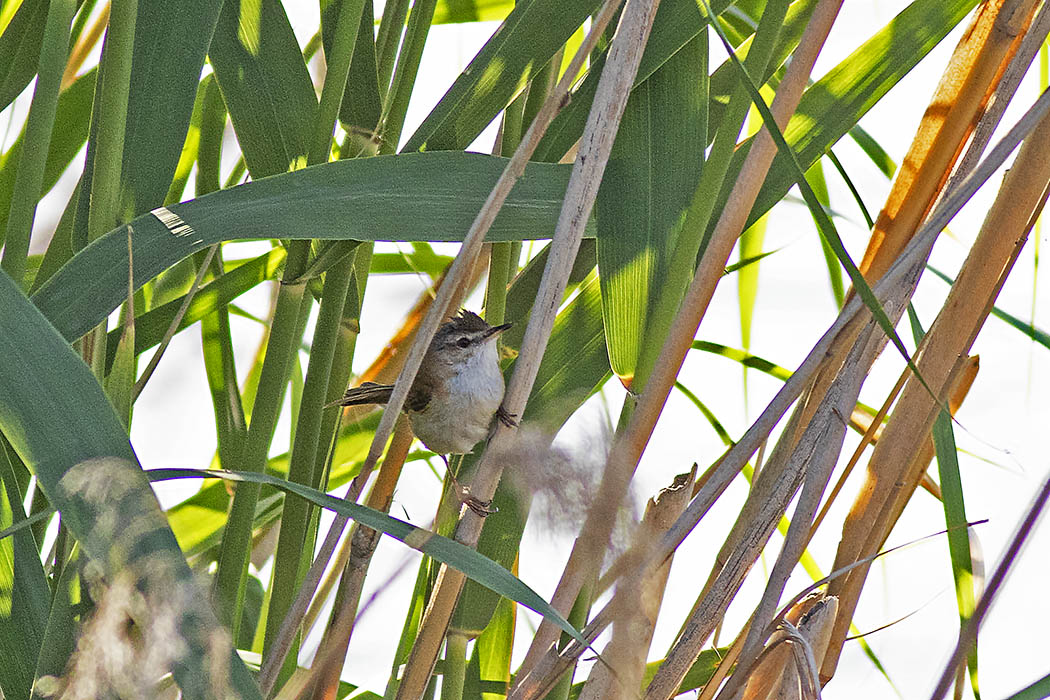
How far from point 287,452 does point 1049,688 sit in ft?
2.61

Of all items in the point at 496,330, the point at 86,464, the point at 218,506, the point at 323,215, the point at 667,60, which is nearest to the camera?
the point at 86,464

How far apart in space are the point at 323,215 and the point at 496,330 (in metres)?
0.28

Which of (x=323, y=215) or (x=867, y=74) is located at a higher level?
(x=867, y=74)

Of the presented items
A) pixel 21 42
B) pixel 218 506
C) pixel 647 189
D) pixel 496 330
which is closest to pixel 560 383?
pixel 496 330

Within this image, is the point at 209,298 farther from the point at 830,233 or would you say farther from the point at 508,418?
the point at 830,233

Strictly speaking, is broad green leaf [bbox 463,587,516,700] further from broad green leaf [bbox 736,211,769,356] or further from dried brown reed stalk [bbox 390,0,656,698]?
broad green leaf [bbox 736,211,769,356]

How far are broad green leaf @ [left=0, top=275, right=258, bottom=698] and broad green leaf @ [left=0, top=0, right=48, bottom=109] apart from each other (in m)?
0.42

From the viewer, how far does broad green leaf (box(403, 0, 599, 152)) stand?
736mm

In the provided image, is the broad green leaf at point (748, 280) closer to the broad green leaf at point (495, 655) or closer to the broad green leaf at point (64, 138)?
the broad green leaf at point (495, 655)

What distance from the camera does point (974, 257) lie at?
2.63 feet

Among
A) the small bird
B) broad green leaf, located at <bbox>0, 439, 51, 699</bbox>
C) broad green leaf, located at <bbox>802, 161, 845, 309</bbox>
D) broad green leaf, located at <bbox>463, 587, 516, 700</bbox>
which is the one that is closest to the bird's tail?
the small bird

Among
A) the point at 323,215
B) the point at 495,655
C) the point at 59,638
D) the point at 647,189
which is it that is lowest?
the point at 59,638

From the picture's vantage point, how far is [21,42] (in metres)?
0.85

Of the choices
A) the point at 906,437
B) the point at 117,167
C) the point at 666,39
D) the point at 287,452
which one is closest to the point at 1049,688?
the point at 906,437
